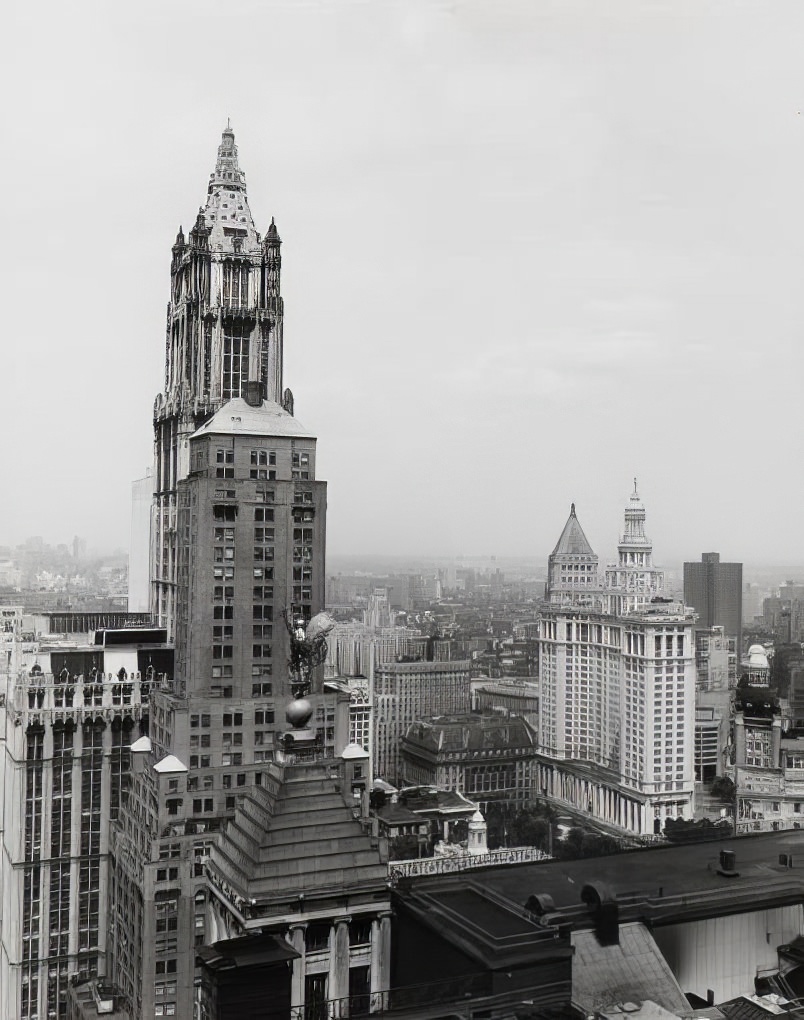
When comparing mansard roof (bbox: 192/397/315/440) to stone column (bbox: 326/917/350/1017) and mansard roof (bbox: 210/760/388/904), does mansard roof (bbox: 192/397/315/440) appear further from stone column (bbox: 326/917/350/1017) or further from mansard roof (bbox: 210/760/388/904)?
stone column (bbox: 326/917/350/1017)

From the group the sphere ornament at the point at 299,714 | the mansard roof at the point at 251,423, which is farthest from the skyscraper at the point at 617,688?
the sphere ornament at the point at 299,714

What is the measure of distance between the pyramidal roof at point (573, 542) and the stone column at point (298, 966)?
12.1m

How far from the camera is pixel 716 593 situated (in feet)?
64.3

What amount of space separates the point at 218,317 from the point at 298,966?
36.7 feet

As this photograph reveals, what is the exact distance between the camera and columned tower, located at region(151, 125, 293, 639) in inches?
617

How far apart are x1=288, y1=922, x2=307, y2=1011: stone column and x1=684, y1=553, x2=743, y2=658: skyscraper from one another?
42.1ft

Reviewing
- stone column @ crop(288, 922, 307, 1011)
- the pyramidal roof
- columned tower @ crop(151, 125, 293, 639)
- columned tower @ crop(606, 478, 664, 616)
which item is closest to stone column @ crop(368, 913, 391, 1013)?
stone column @ crop(288, 922, 307, 1011)

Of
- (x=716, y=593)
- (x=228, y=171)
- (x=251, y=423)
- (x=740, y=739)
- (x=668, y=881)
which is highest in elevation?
(x=228, y=171)

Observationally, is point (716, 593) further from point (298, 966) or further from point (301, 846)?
point (298, 966)

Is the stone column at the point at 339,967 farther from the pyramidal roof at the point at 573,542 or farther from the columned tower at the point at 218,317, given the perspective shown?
the pyramidal roof at the point at 573,542

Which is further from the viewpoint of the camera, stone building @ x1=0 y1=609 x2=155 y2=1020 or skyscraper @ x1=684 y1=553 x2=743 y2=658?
skyscraper @ x1=684 y1=553 x2=743 y2=658

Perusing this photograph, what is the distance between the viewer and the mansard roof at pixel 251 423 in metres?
11.3

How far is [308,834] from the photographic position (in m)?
6.70

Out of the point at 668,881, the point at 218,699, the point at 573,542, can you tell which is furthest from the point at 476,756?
the point at 668,881
